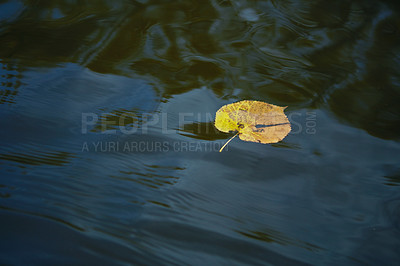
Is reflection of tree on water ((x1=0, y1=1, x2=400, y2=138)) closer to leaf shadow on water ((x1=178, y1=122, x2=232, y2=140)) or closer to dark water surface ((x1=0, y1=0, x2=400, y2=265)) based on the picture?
dark water surface ((x1=0, y1=0, x2=400, y2=265))

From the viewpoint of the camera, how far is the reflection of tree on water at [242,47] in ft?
3.68

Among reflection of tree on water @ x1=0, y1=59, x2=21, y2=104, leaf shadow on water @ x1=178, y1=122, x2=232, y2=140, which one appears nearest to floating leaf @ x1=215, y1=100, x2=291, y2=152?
leaf shadow on water @ x1=178, y1=122, x2=232, y2=140

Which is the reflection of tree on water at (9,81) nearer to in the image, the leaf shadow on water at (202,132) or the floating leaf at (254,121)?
the leaf shadow on water at (202,132)

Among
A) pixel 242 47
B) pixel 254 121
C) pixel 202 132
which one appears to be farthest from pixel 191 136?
pixel 242 47

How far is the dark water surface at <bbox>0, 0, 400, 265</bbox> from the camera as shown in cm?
68

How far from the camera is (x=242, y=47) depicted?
1335 mm

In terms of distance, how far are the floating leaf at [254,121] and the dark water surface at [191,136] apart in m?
0.04

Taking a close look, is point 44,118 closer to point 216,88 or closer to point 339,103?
point 216,88

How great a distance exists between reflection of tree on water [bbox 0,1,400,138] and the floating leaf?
0.06 metres

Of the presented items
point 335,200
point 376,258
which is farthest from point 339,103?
point 376,258

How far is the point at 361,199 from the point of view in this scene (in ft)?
2.63

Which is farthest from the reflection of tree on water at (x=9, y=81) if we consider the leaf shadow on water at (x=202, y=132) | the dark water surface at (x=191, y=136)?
the leaf shadow on water at (x=202, y=132)

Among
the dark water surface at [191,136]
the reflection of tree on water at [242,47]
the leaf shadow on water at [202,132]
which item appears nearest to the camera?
the dark water surface at [191,136]

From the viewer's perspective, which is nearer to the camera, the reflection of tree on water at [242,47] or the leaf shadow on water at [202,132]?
the leaf shadow on water at [202,132]
